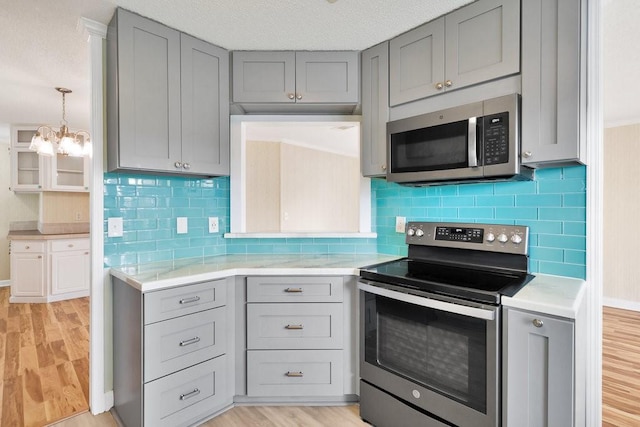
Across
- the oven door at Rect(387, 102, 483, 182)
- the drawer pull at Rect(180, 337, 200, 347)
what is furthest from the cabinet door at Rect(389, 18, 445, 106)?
the drawer pull at Rect(180, 337, 200, 347)

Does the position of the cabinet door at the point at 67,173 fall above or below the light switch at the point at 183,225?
above

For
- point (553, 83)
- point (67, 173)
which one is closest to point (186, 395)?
point (553, 83)

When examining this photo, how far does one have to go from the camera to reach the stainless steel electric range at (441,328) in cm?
141

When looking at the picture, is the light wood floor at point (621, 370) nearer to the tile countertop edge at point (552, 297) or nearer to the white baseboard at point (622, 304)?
the white baseboard at point (622, 304)

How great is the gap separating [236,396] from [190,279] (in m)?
0.83

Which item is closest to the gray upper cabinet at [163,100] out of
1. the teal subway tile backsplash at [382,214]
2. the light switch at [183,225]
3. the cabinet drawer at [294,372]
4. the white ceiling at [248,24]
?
the white ceiling at [248,24]

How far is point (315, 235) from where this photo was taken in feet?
8.21

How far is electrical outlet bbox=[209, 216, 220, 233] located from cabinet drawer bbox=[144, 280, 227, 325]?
646 mm

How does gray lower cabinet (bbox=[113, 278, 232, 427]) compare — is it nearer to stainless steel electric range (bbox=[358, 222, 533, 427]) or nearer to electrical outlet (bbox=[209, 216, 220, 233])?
electrical outlet (bbox=[209, 216, 220, 233])

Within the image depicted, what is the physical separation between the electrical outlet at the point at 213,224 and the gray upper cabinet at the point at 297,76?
878 millimetres

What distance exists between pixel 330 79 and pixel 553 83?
127 cm

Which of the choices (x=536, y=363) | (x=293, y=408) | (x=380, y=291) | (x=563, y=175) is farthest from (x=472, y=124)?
(x=293, y=408)

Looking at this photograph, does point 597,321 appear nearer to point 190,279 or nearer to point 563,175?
point 563,175

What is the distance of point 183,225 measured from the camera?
2.31m
